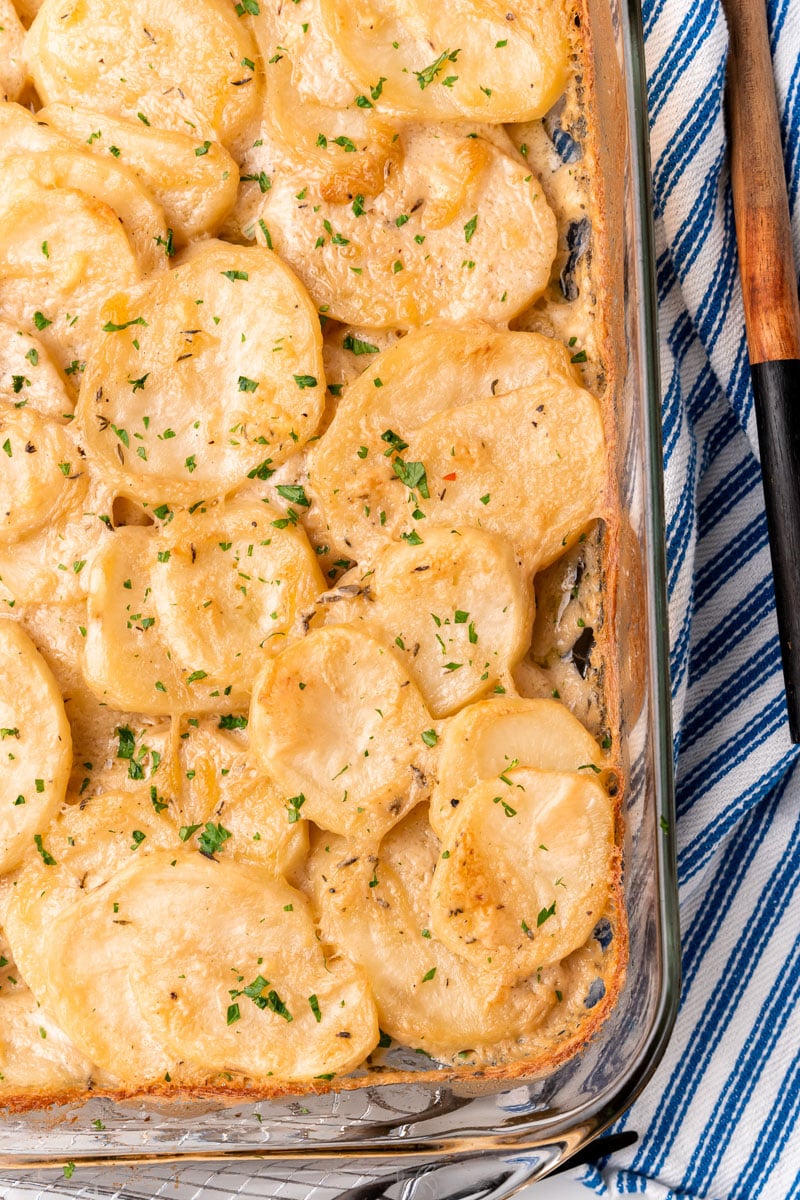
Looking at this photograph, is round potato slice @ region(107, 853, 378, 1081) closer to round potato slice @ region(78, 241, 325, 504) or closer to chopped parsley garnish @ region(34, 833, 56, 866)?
chopped parsley garnish @ region(34, 833, 56, 866)

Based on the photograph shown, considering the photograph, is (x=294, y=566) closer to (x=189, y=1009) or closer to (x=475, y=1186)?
(x=189, y=1009)

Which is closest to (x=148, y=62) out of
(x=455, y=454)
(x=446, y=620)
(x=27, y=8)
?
(x=27, y=8)

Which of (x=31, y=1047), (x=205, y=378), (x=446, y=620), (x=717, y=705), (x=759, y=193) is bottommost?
(x=31, y=1047)

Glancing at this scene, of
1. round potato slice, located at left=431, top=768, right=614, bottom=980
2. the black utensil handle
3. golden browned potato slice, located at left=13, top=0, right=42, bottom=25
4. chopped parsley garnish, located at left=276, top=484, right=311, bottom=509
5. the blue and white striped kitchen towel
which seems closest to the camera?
round potato slice, located at left=431, top=768, right=614, bottom=980

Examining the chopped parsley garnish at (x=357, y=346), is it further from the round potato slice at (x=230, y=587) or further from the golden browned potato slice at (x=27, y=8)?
the golden browned potato slice at (x=27, y=8)

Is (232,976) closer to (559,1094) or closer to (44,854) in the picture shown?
(44,854)

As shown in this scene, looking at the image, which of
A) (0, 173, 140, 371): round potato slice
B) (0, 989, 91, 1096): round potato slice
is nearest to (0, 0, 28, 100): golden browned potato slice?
(0, 173, 140, 371): round potato slice

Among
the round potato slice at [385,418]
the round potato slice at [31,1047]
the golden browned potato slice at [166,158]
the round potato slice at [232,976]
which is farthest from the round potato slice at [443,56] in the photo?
the round potato slice at [31,1047]
